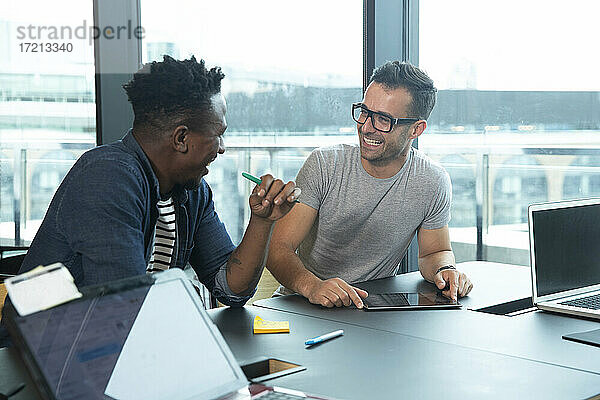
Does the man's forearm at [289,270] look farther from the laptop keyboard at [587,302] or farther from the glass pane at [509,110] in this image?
the glass pane at [509,110]

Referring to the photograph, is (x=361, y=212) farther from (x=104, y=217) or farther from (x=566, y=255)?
(x=104, y=217)

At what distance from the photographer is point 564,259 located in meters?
2.06

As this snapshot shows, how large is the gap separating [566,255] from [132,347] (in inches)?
56.3

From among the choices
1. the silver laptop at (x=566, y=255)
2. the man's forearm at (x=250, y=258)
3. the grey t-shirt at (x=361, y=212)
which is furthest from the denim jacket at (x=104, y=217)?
the silver laptop at (x=566, y=255)

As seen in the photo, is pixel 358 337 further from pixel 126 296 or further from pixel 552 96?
pixel 552 96

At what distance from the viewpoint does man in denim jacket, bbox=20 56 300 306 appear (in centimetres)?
155

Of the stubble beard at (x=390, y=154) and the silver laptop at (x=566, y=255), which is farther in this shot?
the stubble beard at (x=390, y=154)

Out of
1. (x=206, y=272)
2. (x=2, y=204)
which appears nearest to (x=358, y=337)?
(x=206, y=272)

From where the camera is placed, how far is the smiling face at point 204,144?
1775 mm

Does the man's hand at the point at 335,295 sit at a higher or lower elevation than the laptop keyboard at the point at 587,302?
higher

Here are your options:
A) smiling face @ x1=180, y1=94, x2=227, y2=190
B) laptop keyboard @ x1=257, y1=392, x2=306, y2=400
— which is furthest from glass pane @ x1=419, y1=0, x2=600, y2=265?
laptop keyboard @ x1=257, y1=392, x2=306, y2=400

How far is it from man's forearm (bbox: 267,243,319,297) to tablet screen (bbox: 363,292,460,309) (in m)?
0.19

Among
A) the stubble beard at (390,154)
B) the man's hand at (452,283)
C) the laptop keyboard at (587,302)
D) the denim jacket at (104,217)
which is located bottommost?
the laptop keyboard at (587,302)

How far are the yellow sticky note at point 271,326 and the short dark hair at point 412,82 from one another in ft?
3.71
